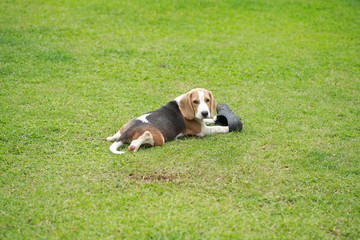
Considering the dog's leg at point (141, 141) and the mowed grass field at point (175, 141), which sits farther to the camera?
the dog's leg at point (141, 141)

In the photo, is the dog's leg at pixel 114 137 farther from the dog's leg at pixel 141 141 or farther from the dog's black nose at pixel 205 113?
the dog's black nose at pixel 205 113

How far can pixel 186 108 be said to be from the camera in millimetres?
6953

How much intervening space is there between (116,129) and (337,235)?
4455 millimetres

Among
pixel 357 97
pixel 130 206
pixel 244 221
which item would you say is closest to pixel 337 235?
pixel 244 221

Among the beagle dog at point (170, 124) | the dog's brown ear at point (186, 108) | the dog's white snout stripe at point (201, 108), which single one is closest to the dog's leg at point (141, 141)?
the beagle dog at point (170, 124)

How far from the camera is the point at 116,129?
7355mm

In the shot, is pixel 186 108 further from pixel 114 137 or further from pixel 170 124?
pixel 114 137

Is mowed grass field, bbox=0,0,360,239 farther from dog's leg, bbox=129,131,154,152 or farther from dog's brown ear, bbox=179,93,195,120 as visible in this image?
dog's brown ear, bbox=179,93,195,120

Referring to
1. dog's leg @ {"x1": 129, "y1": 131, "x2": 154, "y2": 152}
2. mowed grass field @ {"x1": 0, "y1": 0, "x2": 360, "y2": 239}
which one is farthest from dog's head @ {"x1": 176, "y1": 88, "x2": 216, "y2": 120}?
dog's leg @ {"x1": 129, "y1": 131, "x2": 154, "y2": 152}

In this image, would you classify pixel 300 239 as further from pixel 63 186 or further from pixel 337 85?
pixel 337 85

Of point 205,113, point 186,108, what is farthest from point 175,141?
point 205,113

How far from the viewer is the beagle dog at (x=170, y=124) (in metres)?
6.36

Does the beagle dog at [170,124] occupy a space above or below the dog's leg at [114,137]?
above

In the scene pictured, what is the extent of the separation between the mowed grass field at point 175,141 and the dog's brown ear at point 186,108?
1.53 ft
